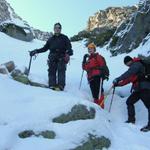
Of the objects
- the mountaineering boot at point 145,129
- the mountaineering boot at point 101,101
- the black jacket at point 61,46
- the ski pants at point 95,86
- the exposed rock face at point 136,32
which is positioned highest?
the exposed rock face at point 136,32

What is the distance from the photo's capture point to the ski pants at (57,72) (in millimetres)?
14031

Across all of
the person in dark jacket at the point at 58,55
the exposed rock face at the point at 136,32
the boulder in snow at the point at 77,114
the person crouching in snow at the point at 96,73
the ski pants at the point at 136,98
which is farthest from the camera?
the exposed rock face at the point at 136,32

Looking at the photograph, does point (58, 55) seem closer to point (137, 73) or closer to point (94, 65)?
point (94, 65)

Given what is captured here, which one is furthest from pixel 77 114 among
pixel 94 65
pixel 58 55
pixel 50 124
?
pixel 58 55

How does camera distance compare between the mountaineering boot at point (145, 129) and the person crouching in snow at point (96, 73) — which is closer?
the mountaineering boot at point (145, 129)

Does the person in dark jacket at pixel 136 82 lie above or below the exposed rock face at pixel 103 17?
below

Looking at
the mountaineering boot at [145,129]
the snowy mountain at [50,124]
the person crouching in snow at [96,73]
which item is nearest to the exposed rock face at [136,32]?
the person crouching in snow at [96,73]

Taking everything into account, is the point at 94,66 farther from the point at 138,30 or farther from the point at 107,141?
the point at 138,30

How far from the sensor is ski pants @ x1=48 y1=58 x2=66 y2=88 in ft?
46.0

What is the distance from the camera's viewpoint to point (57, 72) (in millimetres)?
14336

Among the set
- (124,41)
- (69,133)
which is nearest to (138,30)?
(124,41)

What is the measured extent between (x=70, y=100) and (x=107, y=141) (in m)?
1.39

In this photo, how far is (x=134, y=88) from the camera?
12516 millimetres

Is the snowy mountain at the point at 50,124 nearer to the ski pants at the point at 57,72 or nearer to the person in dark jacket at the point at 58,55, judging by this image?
the ski pants at the point at 57,72
